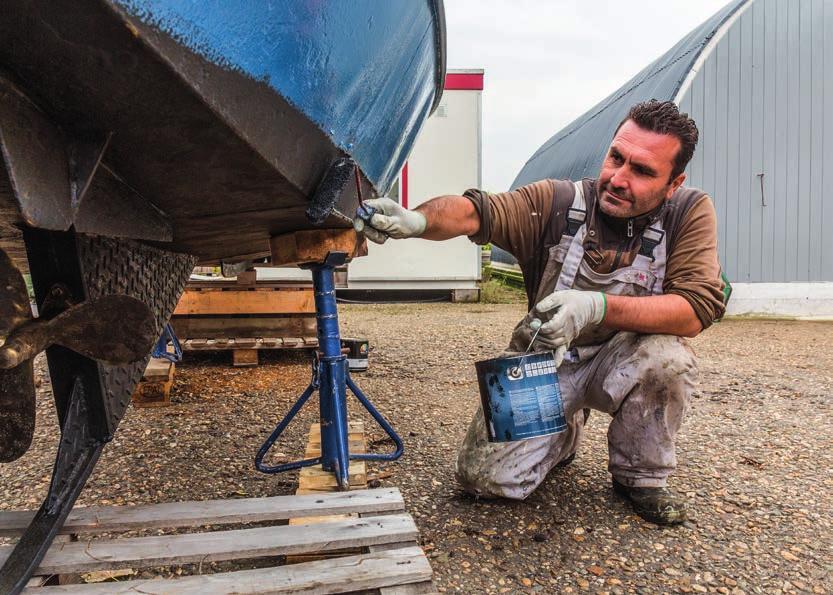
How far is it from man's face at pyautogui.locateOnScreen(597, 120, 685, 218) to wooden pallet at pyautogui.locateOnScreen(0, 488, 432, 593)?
1.11 meters

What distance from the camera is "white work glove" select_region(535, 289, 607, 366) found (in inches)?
65.5

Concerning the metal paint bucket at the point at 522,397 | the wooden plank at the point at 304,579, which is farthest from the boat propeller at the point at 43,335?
the metal paint bucket at the point at 522,397

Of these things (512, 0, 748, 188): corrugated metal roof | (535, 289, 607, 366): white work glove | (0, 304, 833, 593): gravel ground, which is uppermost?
(512, 0, 748, 188): corrugated metal roof

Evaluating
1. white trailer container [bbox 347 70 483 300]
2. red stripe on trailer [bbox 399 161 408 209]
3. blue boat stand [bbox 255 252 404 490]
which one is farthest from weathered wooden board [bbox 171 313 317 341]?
white trailer container [bbox 347 70 483 300]

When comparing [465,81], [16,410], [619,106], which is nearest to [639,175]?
[16,410]

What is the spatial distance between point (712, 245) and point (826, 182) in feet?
21.2

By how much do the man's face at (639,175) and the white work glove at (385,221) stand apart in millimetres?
634

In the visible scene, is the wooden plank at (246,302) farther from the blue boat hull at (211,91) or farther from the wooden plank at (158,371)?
the blue boat hull at (211,91)

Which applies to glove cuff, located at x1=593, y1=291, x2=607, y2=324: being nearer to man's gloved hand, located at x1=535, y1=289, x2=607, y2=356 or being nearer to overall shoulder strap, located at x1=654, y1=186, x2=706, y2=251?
man's gloved hand, located at x1=535, y1=289, x2=607, y2=356

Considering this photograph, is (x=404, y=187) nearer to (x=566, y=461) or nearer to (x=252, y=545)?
(x=566, y=461)

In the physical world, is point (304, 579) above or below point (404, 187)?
below

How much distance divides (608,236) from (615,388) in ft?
1.58

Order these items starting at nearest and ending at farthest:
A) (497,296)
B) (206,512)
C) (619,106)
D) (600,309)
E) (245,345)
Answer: (206,512), (600,309), (245,345), (497,296), (619,106)

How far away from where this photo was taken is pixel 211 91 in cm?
91
